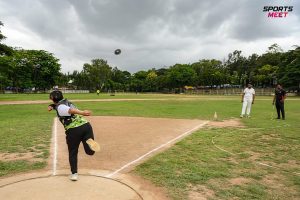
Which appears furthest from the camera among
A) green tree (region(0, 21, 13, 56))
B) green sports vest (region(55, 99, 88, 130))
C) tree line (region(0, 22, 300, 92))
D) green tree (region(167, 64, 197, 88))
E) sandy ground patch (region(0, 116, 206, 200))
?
green tree (region(167, 64, 197, 88))

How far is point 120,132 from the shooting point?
11852mm

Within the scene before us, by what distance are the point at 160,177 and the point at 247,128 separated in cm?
790

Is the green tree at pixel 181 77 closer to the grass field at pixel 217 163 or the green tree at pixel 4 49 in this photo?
the green tree at pixel 4 49

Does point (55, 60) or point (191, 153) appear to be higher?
point (55, 60)

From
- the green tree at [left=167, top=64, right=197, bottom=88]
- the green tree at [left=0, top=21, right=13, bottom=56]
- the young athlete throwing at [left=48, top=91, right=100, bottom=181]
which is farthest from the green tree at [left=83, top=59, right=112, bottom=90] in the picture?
the young athlete throwing at [left=48, top=91, right=100, bottom=181]

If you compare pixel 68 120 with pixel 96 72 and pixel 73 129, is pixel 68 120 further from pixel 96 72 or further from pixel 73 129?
pixel 96 72

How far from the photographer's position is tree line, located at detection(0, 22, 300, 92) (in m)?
61.3

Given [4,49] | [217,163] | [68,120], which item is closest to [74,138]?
[68,120]

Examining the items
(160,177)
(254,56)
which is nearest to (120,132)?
(160,177)

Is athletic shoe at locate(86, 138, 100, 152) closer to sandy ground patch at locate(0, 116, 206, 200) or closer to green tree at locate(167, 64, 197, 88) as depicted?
sandy ground patch at locate(0, 116, 206, 200)

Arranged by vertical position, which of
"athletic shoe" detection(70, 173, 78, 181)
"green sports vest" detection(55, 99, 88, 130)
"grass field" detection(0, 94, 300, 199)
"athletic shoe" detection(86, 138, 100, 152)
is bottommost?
"grass field" detection(0, 94, 300, 199)

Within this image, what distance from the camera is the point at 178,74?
98.2 meters

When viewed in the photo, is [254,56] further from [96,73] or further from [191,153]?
[191,153]

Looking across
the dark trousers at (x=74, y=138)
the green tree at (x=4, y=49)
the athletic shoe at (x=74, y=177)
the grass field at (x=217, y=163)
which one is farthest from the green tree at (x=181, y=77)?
the athletic shoe at (x=74, y=177)
